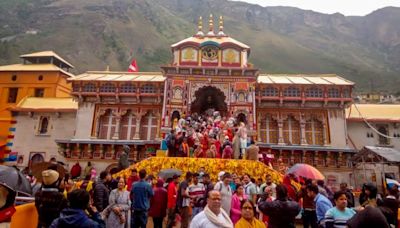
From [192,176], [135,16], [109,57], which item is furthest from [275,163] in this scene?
[135,16]

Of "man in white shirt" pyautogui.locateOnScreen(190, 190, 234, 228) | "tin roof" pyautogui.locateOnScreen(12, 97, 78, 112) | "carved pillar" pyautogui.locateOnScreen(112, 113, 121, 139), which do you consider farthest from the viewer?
"tin roof" pyautogui.locateOnScreen(12, 97, 78, 112)

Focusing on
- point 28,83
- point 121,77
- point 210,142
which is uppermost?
point 28,83

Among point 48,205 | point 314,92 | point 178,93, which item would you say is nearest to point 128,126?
point 178,93

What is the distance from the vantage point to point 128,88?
23125mm

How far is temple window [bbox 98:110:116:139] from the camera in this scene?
22766 millimetres

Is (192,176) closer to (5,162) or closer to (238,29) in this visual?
(5,162)

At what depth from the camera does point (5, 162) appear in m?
23.0

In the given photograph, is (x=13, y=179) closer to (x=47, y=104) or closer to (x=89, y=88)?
(x=89, y=88)

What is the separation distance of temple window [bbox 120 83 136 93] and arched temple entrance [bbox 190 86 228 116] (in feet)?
16.4

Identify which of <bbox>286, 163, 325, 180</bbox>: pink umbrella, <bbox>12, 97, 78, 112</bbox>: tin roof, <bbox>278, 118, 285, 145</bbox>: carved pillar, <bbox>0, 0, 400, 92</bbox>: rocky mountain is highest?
<bbox>0, 0, 400, 92</bbox>: rocky mountain

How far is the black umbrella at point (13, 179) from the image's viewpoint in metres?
4.63

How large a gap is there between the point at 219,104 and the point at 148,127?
6003 mm

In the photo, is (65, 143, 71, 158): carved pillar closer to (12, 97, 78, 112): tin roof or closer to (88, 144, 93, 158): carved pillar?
(88, 144, 93, 158): carved pillar

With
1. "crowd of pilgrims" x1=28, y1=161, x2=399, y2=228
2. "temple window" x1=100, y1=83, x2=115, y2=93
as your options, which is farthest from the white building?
"crowd of pilgrims" x1=28, y1=161, x2=399, y2=228
